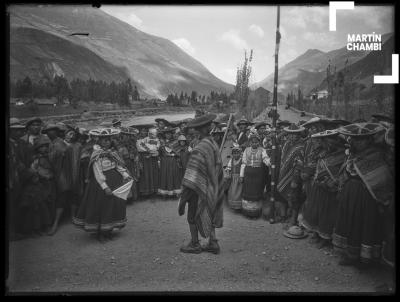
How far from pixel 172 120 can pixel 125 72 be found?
46.5 inches

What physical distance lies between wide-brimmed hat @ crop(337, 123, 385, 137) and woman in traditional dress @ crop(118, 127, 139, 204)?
149 inches

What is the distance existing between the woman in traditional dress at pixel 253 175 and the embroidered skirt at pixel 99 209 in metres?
2.25

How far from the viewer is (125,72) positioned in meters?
5.38

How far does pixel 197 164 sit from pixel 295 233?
71.7 inches

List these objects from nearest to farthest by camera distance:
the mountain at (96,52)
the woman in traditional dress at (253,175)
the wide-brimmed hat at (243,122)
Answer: the mountain at (96,52), the woman in traditional dress at (253,175), the wide-brimmed hat at (243,122)

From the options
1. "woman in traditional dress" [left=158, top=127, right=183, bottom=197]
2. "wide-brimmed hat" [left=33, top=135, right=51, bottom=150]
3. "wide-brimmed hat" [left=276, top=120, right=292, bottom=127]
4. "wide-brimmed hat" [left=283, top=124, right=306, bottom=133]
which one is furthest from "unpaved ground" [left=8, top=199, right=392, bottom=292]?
"wide-brimmed hat" [left=276, top=120, right=292, bottom=127]

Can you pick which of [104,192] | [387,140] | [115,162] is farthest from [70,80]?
[387,140]

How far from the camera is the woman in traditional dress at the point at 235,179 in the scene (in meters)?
5.95

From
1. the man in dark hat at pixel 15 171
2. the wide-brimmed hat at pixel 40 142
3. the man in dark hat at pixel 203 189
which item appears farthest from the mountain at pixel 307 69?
the man in dark hat at pixel 15 171

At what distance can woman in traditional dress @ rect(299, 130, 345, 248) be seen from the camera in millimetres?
4402

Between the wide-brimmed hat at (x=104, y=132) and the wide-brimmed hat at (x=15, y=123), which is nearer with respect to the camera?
the wide-brimmed hat at (x=15, y=123)

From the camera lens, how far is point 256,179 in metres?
5.82

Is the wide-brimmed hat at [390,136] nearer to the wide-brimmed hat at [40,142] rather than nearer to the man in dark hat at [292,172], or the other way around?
the man in dark hat at [292,172]
